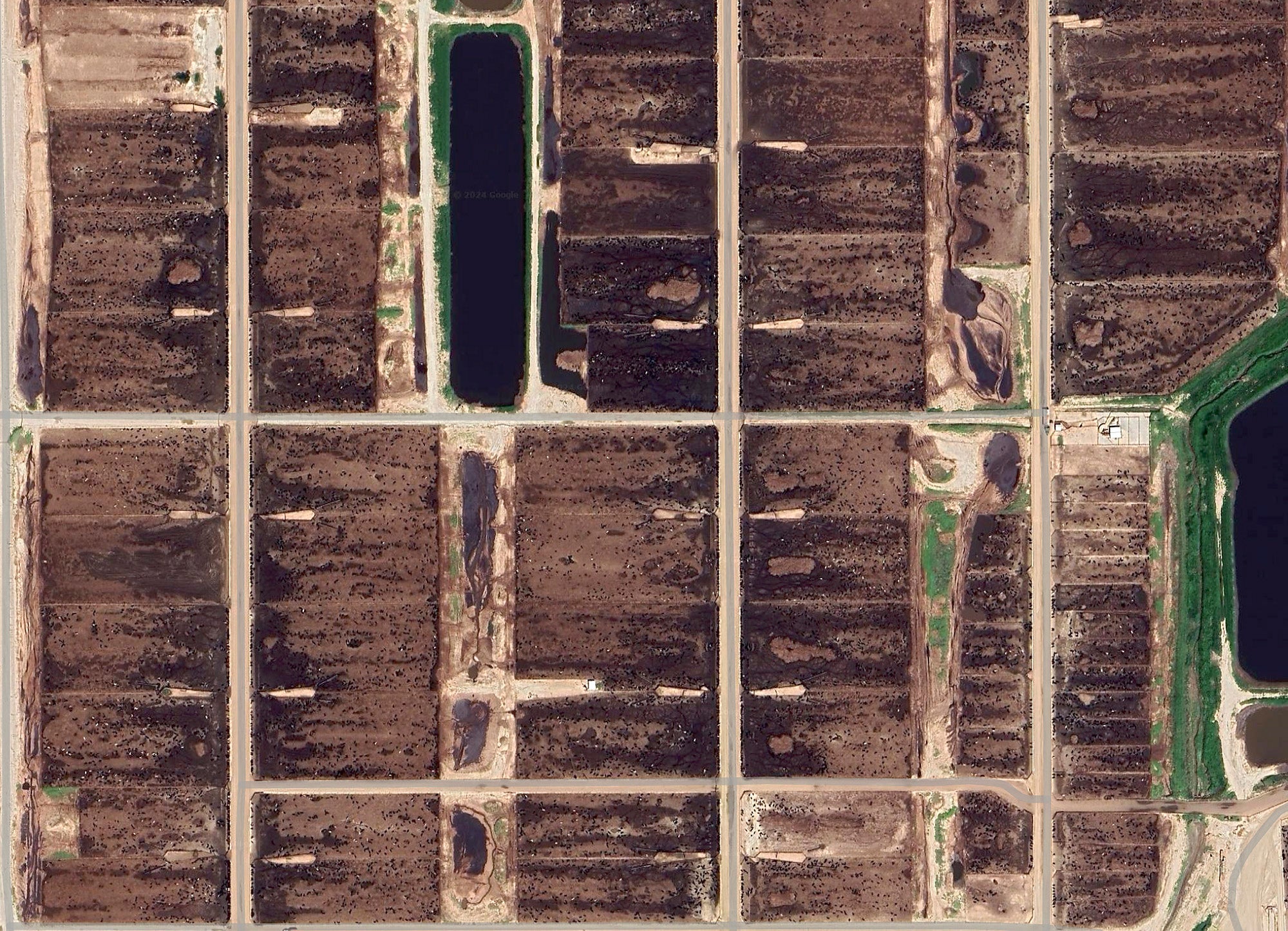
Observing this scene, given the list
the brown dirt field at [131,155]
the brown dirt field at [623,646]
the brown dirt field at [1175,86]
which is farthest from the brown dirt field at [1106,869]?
the brown dirt field at [131,155]

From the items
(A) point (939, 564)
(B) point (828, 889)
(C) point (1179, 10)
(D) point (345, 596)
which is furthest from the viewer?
(B) point (828, 889)

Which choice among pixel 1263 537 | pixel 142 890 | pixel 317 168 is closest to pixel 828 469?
pixel 1263 537

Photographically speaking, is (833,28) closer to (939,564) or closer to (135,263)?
(939,564)

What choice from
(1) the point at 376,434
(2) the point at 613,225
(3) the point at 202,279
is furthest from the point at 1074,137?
(3) the point at 202,279

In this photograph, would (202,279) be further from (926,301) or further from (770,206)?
(926,301)

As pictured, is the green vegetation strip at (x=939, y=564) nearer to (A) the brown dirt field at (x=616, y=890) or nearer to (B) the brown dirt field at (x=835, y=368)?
(B) the brown dirt field at (x=835, y=368)

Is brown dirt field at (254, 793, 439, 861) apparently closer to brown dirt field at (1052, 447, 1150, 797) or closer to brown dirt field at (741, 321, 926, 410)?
brown dirt field at (741, 321, 926, 410)
